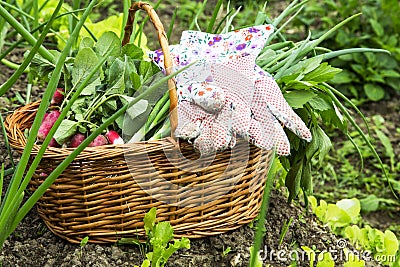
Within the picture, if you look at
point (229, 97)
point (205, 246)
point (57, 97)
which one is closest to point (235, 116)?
point (229, 97)

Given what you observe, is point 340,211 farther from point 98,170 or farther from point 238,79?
point 98,170

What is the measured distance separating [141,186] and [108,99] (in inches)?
10.1

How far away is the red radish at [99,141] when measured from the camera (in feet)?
5.38

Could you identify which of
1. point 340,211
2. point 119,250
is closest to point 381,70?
point 340,211

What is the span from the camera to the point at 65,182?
1620 mm

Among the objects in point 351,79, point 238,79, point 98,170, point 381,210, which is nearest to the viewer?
point 98,170

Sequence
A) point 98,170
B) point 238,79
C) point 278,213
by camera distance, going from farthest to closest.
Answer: point 278,213, point 238,79, point 98,170

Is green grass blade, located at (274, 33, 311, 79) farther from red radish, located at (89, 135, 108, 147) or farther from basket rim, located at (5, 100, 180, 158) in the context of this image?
red radish, located at (89, 135, 108, 147)

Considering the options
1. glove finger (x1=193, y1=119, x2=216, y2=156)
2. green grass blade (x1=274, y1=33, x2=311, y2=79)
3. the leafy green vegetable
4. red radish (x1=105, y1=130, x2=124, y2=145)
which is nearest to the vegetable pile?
red radish (x1=105, y1=130, x2=124, y2=145)

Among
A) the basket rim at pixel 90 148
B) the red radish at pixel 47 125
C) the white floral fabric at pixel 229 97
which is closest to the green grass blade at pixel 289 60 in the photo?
the white floral fabric at pixel 229 97

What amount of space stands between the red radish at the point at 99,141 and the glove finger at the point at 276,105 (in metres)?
0.39

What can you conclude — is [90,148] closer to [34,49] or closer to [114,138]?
[114,138]

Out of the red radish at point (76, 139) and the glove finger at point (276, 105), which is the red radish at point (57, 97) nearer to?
the red radish at point (76, 139)

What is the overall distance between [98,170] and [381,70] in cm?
225
